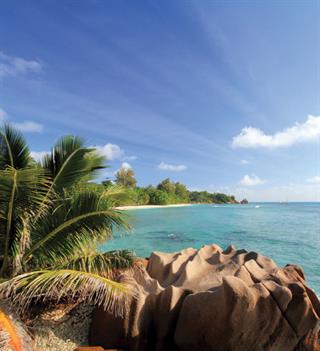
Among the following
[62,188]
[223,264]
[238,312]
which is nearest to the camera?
[238,312]

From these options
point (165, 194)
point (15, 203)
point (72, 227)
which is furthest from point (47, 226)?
point (165, 194)

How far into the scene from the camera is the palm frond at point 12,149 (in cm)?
451

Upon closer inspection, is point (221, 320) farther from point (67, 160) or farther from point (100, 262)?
point (67, 160)

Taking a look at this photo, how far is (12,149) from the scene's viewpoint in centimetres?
467

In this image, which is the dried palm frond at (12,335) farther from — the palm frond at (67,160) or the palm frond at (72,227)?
the palm frond at (67,160)

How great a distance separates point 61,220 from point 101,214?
2.40 feet

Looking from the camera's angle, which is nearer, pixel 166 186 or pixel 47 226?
pixel 47 226

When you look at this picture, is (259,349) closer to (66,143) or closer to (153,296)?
(153,296)

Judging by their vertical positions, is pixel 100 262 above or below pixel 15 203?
below

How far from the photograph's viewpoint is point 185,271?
193 inches

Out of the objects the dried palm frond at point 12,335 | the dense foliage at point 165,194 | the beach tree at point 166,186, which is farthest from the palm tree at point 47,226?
the beach tree at point 166,186

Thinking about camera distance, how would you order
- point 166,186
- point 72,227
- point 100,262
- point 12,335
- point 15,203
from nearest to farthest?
1. point 12,335
2. point 15,203
3. point 72,227
4. point 100,262
5. point 166,186

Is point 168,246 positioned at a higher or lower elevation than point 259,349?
lower

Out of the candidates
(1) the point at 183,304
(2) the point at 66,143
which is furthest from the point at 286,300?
(2) the point at 66,143
